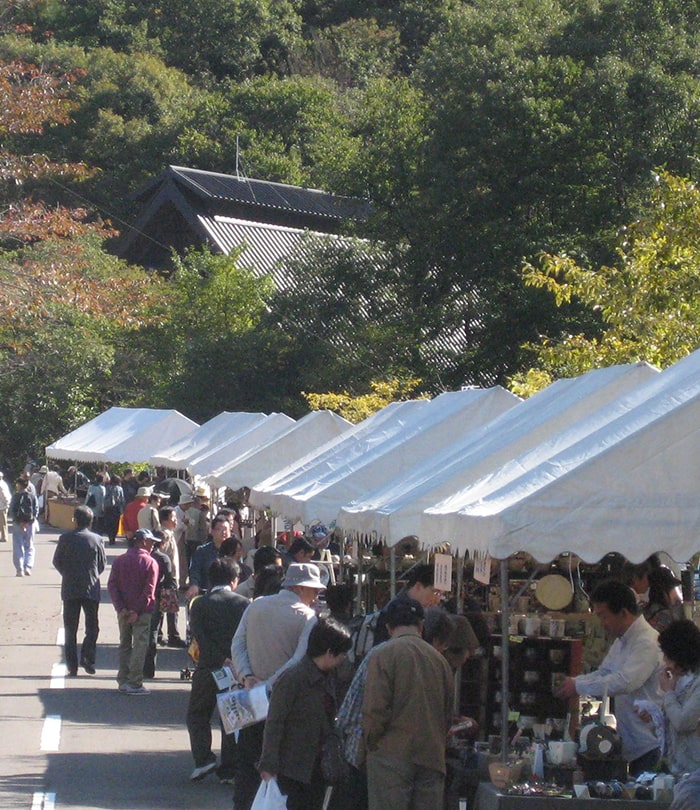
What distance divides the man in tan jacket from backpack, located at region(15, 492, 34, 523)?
17.8 metres

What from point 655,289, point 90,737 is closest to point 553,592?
point 90,737

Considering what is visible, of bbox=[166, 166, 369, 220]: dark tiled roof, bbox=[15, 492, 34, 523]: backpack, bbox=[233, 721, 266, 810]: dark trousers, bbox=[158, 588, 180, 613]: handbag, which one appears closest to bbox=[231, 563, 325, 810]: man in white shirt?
bbox=[233, 721, 266, 810]: dark trousers

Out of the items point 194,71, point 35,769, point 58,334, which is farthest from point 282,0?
point 35,769

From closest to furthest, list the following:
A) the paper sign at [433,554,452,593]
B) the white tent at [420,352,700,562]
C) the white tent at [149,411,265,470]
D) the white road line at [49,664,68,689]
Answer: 1. the white tent at [420,352,700,562]
2. the paper sign at [433,554,452,593]
3. the white road line at [49,664,68,689]
4. the white tent at [149,411,265,470]

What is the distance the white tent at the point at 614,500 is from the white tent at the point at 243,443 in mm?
12515

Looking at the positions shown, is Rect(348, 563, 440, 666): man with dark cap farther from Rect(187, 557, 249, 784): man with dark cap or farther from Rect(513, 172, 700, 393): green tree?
Rect(513, 172, 700, 393): green tree

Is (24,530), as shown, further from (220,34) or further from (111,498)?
(220,34)

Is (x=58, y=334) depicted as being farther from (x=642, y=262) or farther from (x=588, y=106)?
(x=642, y=262)

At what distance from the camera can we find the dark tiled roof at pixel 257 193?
1815 inches

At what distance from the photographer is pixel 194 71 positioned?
209 feet

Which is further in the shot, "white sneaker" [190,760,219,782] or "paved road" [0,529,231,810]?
"white sneaker" [190,760,219,782]

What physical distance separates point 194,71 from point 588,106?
37878mm

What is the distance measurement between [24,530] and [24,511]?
0.73 metres

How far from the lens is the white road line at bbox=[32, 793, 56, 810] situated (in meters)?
9.12
